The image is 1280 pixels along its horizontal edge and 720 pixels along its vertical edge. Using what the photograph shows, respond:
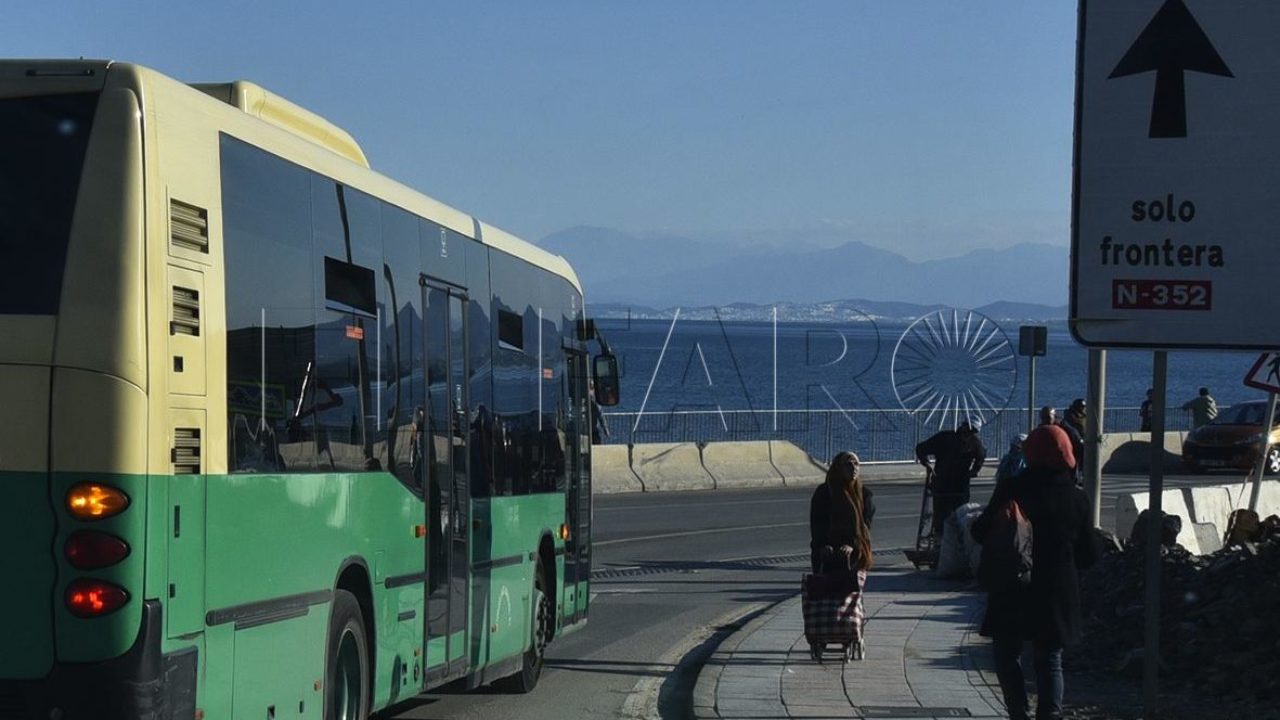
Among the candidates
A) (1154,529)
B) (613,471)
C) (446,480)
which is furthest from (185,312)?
(613,471)

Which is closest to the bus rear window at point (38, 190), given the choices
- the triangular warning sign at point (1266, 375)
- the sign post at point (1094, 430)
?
Result: the sign post at point (1094, 430)

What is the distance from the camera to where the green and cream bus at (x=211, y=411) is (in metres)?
6.07

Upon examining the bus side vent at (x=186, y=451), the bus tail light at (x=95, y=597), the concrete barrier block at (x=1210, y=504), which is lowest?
the concrete barrier block at (x=1210, y=504)

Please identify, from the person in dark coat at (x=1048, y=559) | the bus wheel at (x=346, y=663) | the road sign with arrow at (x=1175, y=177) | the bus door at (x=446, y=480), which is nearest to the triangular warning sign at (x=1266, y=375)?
the person in dark coat at (x=1048, y=559)

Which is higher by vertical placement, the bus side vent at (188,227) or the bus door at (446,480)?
the bus side vent at (188,227)

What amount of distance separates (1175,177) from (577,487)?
7.27 metres

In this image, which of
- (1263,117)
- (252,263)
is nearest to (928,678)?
(1263,117)

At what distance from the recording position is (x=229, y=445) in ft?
22.2

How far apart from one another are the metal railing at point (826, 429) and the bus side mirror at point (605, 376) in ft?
70.7

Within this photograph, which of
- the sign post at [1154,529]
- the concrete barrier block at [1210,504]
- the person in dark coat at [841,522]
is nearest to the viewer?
the sign post at [1154,529]

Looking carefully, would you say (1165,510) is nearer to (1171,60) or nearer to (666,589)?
(666,589)

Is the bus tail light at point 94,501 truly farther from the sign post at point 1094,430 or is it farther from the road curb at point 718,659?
the sign post at point 1094,430

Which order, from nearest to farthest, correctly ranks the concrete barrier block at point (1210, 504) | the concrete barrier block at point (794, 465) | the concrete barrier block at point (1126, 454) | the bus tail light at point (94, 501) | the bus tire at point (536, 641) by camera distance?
1. the bus tail light at point (94, 501)
2. the bus tire at point (536, 641)
3. the concrete barrier block at point (1210, 504)
4. the concrete barrier block at point (794, 465)
5. the concrete barrier block at point (1126, 454)

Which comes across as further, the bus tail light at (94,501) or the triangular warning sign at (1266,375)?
the triangular warning sign at (1266,375)
